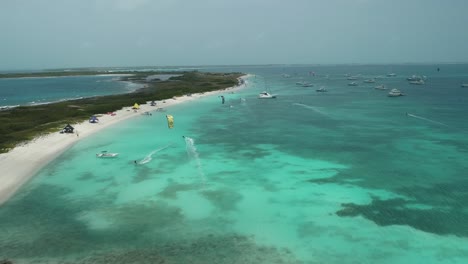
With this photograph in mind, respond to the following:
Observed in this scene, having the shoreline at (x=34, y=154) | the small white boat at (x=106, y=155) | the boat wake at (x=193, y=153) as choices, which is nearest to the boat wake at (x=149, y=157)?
the boat wake at (x=193, y=153)

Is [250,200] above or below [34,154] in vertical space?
below

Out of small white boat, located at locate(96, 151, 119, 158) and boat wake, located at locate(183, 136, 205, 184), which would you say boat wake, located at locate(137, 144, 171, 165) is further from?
small white boat, located at locate(96, 151, 119, 158)

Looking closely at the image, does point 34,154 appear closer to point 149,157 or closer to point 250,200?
point 149,157

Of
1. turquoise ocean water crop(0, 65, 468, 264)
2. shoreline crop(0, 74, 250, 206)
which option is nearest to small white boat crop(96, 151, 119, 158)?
turquoise ocean water crop(0, 65, 468, 264)

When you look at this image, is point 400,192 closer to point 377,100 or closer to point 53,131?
point 53,131

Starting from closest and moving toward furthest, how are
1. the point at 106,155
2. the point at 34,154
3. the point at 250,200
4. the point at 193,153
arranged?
the point at 250,200, the point at 34,154, the point at 106,155, the point at 193,153

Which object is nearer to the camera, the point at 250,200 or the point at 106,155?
the point at 250,200

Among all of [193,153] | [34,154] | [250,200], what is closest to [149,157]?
[193,153]

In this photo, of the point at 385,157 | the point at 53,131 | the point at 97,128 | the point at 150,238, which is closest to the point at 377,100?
the point at 385,157
